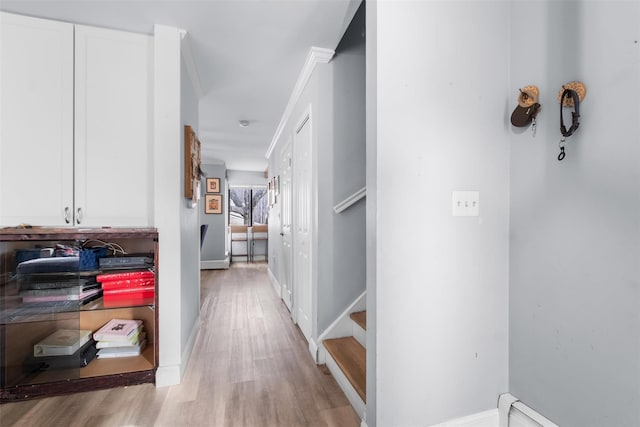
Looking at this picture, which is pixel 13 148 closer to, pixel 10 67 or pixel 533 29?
pixel 10 67

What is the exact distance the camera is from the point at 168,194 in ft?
6.26

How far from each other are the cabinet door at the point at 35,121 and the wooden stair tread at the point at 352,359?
2.03 meters

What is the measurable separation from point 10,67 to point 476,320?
3.12 metres

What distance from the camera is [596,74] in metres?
1.03

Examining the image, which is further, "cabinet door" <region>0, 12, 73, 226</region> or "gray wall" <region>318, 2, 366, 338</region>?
"gray wall" <region>318, 2, 366, 338</region>

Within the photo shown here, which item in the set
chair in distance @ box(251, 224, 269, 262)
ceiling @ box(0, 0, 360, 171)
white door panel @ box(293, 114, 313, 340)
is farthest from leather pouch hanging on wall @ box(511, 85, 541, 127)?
chair in distance @ box(251, 224, 269, 262)

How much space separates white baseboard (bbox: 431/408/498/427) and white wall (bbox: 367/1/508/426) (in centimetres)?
3

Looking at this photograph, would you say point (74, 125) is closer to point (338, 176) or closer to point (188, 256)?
point (188, 256)

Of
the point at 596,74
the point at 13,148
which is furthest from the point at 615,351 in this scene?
the point at 13,148

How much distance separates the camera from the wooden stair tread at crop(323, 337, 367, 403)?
62.2 inches

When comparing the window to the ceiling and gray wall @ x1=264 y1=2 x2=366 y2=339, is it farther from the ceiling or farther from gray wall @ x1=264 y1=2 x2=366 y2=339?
gray wall @ x1=264 y1=2 x2=366 y2=339

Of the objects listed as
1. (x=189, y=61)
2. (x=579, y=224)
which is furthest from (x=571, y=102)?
(x=189, y=61)

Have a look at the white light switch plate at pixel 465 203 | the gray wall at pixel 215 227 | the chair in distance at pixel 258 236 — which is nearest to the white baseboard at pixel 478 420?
the white light switch plate at pixel 465 203

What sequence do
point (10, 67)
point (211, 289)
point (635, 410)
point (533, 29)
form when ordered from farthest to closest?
point (211, 289)
point (10, 67)
point (533, 29)
point (635, 410)
